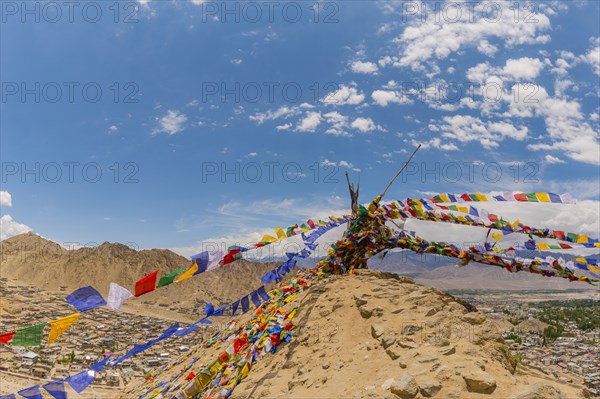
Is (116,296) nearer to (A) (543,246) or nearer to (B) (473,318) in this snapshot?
(B) (473,318)

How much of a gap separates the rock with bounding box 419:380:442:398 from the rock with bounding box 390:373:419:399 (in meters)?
0.08

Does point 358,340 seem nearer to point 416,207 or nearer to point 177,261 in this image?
point 416,207

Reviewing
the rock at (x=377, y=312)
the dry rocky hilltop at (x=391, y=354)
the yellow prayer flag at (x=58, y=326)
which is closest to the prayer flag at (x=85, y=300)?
the yellow prayer flag at (x=58, y=326)

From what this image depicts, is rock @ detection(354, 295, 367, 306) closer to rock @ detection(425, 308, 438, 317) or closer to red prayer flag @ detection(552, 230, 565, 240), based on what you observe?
rock @ detection(425, 308, 438, 317)

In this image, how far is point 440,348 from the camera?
19.7 ft

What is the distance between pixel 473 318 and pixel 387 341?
5.19ft

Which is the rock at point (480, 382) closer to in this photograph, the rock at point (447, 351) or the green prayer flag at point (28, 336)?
the rock at point (447, 351)

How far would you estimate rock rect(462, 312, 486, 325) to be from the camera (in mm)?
6770

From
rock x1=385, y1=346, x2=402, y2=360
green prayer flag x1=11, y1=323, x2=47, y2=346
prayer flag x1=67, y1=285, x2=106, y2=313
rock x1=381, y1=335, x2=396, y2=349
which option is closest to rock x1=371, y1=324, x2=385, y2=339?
rock x1=381, y1=335, x2=396, y2=349

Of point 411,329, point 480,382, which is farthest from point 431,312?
point 480,382

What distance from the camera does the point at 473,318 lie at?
6820 mm

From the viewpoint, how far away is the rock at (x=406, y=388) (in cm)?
501

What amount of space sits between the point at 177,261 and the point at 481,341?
92461 mm

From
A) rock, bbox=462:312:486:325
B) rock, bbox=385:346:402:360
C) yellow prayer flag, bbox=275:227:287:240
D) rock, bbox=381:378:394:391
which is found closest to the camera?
rock, bbox=381:378:394:391
